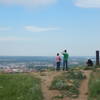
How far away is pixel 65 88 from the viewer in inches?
826

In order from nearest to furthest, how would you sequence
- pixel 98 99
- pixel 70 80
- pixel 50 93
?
pixel 98 99 → pixel 50 93 → pixel 70 80

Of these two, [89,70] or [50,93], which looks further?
[89,70]

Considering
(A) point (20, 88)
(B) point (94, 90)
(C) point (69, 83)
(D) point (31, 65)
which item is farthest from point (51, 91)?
(D) point (31, 65)

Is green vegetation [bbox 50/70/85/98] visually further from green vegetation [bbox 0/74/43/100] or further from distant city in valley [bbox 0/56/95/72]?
distant city in valley [bbox 0/56/95/72]

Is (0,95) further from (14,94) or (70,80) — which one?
(70,80)

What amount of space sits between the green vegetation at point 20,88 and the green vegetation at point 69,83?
1.01 m

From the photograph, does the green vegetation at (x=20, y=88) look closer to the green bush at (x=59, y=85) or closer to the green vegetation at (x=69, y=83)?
the green bush at (x=59, y=85)

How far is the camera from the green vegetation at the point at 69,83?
20175 mm

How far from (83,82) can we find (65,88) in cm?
210

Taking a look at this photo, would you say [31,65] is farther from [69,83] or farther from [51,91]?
[51,91]

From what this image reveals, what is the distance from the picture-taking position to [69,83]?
71.4 ft

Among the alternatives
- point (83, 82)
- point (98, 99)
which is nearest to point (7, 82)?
point (83, 82)

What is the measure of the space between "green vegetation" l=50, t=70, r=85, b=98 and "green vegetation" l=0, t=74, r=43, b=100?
1012 millimetres

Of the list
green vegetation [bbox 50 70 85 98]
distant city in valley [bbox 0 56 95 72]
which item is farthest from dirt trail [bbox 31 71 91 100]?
distant city in valley [bbox 0 56 95 72]
